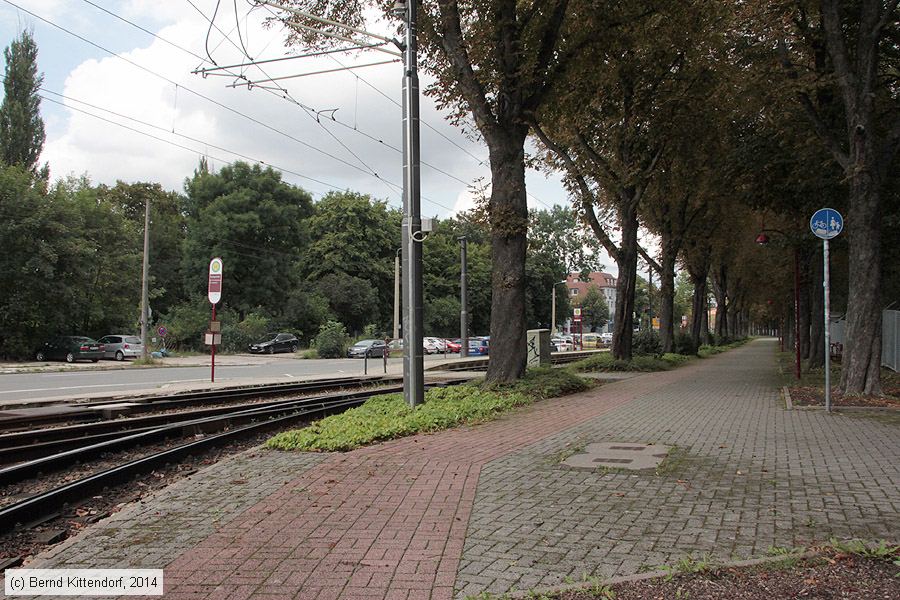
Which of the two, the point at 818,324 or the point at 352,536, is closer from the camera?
→ the point at 352,536

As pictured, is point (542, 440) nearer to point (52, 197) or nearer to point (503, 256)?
point (503, 256)

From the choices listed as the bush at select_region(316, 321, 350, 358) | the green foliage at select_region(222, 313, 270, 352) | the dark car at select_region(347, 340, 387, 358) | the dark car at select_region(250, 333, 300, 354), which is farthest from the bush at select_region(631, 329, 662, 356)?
the green foliage at select_region(222, 313, 270, 352)

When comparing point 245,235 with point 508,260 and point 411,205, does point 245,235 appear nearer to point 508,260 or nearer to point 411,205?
point 508,260

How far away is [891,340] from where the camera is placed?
22.7 meters

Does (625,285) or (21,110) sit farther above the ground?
(21,110)

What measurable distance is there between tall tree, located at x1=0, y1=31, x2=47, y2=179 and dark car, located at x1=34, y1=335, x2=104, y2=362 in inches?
670

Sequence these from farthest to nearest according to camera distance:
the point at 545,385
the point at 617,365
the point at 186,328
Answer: the point at 186,328 < the point at 617,365 < the point at 545,385

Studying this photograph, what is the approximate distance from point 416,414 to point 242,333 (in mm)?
42258

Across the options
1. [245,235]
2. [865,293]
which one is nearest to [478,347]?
[245,235]

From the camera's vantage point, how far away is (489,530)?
4566mm

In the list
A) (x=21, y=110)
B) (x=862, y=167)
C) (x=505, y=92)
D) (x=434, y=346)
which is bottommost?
(x=434, y=346)

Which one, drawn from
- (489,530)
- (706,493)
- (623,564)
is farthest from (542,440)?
(623,564)

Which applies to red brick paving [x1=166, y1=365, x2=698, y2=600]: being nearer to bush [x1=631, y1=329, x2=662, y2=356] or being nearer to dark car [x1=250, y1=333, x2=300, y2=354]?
bush [x1=631, y1=329, x2=662, y2=356]

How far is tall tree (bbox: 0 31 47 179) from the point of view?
45719 millimetres
